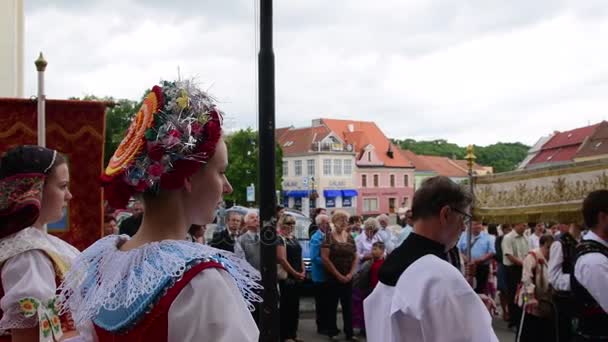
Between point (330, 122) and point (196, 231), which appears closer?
point (196, 231)

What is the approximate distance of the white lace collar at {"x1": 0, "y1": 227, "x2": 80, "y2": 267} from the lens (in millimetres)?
2869

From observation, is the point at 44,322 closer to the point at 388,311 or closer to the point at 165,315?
the point at 165,315

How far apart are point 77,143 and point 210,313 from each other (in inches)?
159

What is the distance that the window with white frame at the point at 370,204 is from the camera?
3022 inches

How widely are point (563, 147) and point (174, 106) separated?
72.1 meters

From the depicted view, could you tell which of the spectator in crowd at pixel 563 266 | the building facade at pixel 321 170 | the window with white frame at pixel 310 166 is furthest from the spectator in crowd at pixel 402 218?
the window with white frame at pixel 310 166

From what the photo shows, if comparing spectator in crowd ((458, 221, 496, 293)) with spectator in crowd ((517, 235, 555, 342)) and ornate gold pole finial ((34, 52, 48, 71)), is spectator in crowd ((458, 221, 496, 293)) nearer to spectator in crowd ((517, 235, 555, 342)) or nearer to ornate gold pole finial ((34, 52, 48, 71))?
spectator in crowd ((517, 235, 555, 342))

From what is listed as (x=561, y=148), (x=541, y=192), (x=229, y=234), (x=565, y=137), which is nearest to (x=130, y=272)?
(x=541, y=192)

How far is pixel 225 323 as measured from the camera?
1.62m

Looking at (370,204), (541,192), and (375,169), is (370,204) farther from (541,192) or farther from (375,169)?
(541,192)

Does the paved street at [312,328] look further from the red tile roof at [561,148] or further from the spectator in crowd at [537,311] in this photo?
the red tile roof at [561,148]

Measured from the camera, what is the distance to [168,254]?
5.85 feet

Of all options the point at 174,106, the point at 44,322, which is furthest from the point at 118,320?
the point at 44,322

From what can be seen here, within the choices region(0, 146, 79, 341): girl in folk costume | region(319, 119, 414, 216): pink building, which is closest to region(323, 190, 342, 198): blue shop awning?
region(319, 119, 414, 216): pink building
